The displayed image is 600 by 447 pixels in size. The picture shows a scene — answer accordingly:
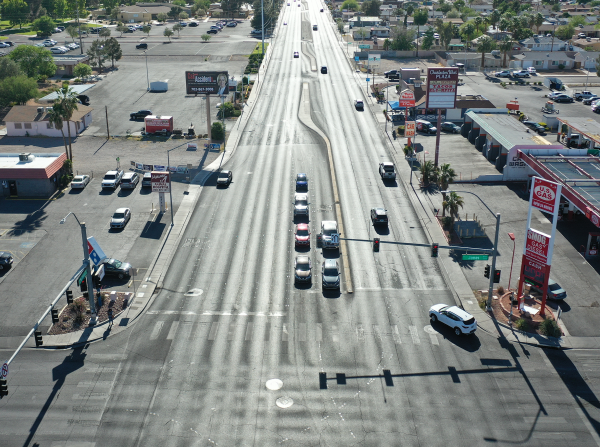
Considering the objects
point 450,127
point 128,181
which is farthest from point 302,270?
point 450,127

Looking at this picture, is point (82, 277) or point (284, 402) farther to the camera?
point (82, 277)

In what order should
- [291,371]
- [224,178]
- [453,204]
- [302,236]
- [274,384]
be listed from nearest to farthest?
[274,384] < [291,371] < [302,236] < [453,204] < [224,178]

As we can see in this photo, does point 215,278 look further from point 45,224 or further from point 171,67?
point 171,67

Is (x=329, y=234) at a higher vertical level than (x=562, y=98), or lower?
lower

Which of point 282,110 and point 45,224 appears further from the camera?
point 282,110

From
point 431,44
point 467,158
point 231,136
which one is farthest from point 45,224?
point 431,44

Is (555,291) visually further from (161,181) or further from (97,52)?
(97,52)
